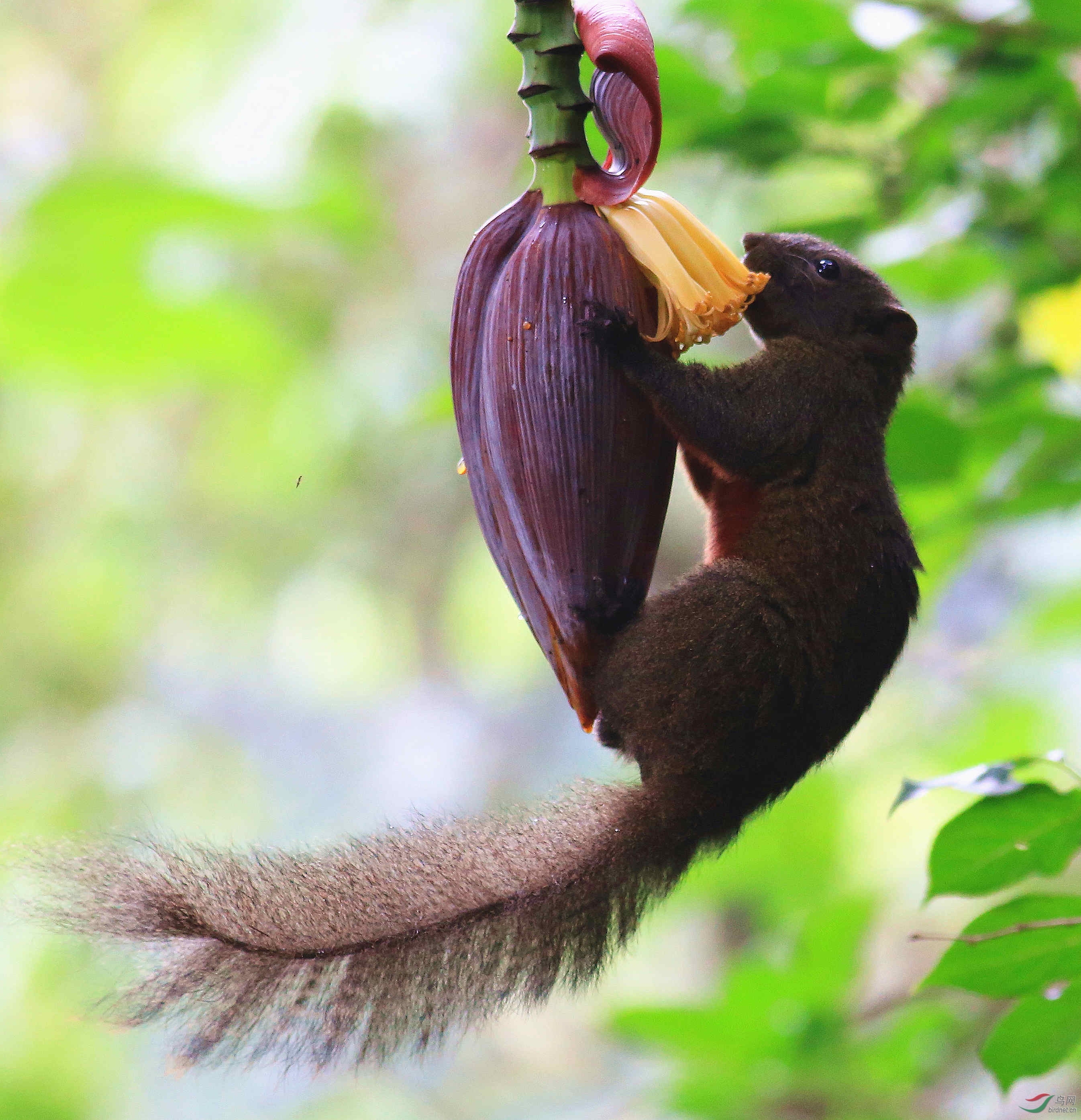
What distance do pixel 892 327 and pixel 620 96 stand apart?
1.88 ft

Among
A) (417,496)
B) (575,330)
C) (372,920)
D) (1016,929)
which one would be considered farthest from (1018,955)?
(417,496)

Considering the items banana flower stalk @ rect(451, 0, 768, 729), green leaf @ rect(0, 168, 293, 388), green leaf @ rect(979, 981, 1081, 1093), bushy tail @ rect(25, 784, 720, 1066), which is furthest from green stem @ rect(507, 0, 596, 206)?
green leaf @ rect(0, 168, 293, 388)

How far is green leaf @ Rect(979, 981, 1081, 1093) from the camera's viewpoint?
3.81 ft

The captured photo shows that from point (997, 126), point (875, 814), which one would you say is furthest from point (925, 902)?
point (875, 814)

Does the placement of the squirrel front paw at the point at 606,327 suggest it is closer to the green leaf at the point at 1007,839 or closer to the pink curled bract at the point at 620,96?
the pink curled bract at the point at 620,96

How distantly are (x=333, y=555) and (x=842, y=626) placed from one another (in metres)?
4.73

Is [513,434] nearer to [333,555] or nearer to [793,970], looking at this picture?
[793,970]

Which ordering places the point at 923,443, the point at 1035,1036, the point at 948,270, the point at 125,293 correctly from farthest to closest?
the point at 125,293
the point at 948,270
the point at 923,443
the point at 1035,1036

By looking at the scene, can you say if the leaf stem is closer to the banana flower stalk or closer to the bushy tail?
the bushy tail

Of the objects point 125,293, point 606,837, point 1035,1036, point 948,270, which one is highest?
point 125,293

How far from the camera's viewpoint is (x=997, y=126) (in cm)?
184

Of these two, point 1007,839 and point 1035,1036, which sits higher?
point 1007,839

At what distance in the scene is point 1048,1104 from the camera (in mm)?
1401

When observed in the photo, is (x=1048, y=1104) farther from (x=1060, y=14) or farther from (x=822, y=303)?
(x=1060, y=14)
